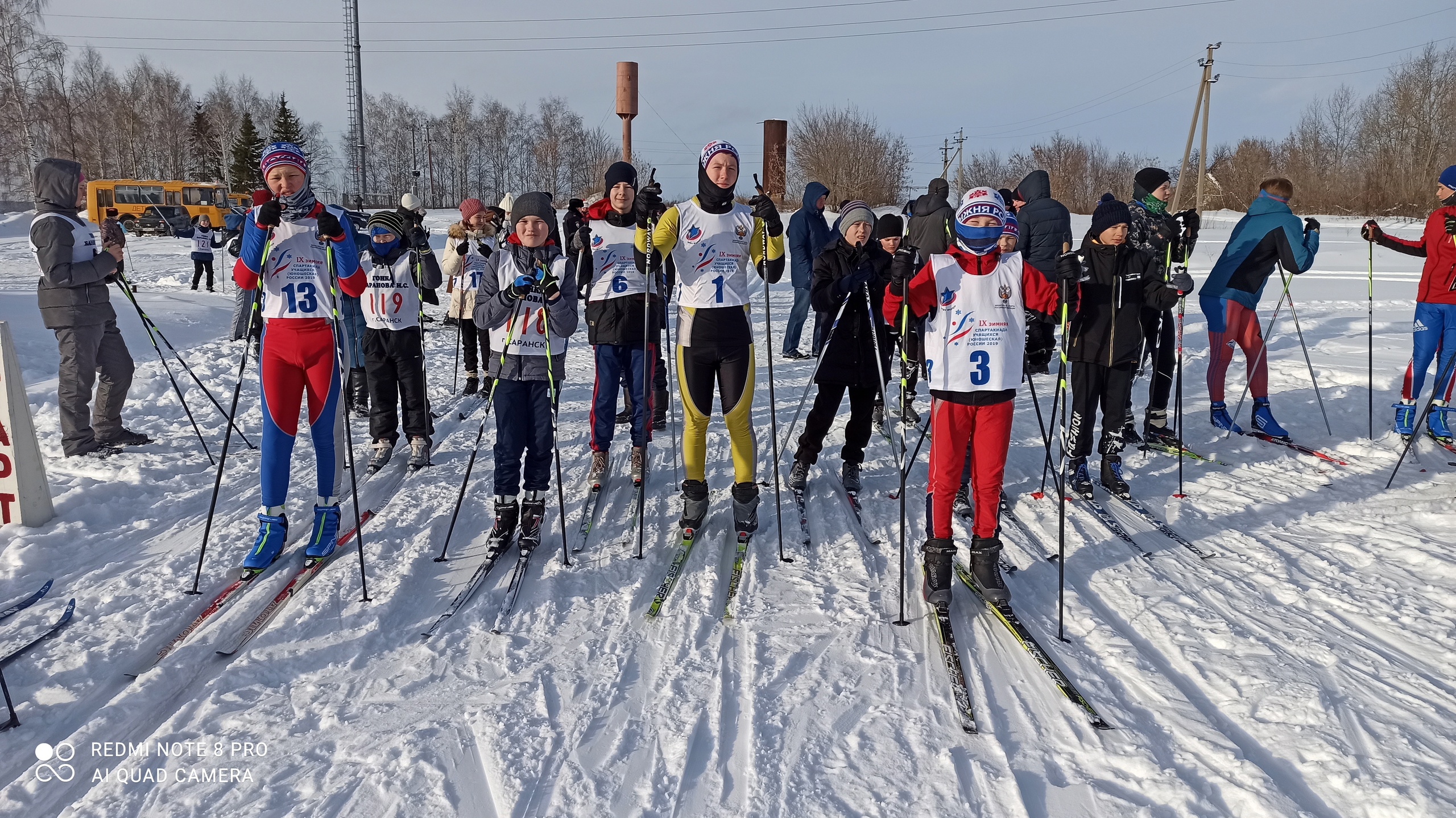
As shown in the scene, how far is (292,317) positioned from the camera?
4.18m

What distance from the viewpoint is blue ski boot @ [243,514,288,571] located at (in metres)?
4.08

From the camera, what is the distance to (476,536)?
15.5ft

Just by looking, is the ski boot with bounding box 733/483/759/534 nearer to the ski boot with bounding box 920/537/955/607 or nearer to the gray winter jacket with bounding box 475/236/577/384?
the ski boot with bounding box 920/537/955/607

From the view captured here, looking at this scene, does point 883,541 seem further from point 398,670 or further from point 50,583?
point 50,583

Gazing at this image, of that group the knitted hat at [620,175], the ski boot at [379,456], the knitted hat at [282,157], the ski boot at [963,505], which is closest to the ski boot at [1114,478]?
the ski boot at [963,505]

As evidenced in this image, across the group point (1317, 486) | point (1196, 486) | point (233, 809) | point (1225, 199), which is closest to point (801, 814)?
point (233, 809)

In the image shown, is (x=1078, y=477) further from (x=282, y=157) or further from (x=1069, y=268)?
(x=282, y=157)

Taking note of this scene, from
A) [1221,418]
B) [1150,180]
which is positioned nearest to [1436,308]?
[1221,418]

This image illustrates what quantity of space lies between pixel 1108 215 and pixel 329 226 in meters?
4.77

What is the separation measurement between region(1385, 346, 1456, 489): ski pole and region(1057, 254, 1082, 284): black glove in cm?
308

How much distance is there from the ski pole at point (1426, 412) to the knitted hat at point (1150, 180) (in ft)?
8.10

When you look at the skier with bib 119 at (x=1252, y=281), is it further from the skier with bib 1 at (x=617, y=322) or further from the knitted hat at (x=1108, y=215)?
the skier with bib 1 at (x=617, y=322)

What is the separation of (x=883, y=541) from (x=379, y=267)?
4361 mm

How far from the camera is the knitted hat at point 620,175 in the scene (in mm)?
6020
